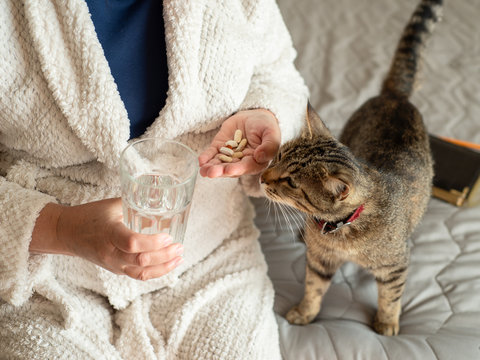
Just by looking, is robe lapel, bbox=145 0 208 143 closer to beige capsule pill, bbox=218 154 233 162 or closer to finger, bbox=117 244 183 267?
beige capsule pill, bbox=218 154 233 162

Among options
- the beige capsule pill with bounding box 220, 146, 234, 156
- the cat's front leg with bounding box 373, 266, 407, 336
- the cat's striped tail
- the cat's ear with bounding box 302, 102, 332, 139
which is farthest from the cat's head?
Result: the cat's striped tail

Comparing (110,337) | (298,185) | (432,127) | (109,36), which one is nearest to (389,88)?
(432,127)

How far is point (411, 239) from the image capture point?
1.18m

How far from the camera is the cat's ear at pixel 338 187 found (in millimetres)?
783

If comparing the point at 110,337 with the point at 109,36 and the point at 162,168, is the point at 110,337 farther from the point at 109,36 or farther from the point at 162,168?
the point at 109,36

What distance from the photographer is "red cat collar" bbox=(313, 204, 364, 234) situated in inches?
34.4

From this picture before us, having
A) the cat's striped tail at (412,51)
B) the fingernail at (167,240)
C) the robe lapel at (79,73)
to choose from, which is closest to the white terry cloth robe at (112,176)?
the robe lapel at (79,73)

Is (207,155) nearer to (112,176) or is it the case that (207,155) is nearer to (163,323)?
(112,176)

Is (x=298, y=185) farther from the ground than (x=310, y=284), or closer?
farther from the ground

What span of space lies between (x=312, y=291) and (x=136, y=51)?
594 mm

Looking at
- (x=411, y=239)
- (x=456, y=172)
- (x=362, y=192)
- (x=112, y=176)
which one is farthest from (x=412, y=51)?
(x=112, y=176)

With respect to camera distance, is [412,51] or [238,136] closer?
[238,136]

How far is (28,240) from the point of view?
77 cm

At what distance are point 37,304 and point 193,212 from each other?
0.32m
